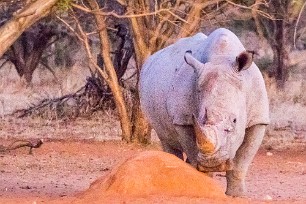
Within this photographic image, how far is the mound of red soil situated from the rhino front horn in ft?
1.02

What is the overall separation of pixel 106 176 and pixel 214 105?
1.08 metres

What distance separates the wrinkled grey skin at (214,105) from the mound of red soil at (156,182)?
0.15 metres

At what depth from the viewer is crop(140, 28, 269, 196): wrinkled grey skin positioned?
24.7 ft

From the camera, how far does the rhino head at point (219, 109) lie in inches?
292

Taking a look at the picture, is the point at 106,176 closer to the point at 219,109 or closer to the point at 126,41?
the point at 219,109

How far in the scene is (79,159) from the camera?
13.5m

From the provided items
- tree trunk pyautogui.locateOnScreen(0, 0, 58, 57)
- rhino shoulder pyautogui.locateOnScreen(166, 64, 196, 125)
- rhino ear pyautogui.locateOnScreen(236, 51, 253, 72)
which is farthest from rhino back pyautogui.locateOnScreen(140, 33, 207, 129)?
tree trunk pyautogui.locateOnScreen(0, 0, 58, 57)

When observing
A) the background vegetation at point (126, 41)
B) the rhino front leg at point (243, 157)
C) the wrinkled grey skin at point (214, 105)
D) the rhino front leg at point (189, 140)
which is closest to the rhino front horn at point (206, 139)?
the wrinkled grey skin at point (214, 105)

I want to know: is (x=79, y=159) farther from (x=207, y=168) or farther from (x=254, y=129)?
(x=207, y=168)

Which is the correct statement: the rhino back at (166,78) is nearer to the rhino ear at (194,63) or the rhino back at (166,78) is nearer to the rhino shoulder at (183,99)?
the rhino shoulder at (183,99)

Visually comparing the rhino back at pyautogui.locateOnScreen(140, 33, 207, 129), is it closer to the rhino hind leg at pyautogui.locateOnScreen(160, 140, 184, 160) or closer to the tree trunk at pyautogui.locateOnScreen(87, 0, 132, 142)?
the rhino hind leg at pyautogui.locateOnScreen(160, 140, 184, 160)

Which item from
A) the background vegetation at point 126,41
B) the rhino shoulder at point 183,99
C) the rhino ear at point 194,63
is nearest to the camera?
the rhino ear at point 194,63

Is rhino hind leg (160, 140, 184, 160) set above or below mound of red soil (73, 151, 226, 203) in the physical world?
below

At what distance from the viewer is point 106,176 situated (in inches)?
315
